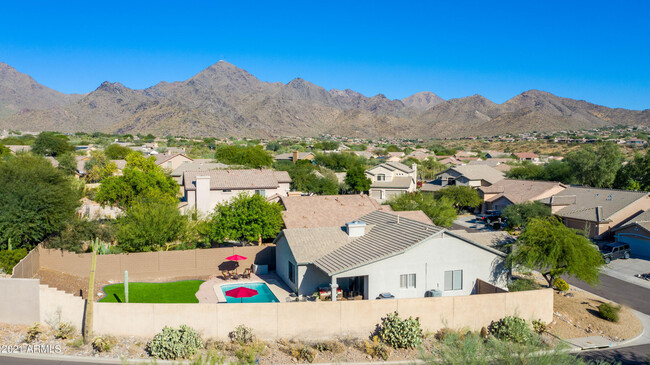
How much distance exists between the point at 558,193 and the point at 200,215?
38701 mm

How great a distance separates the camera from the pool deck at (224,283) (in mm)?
25344

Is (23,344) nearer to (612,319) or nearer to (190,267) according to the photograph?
Result: (190,267)

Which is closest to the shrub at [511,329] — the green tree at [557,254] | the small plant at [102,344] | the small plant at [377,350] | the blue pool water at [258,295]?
the green tree at [557,254]

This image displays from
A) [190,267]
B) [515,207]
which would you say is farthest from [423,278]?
[515,207]

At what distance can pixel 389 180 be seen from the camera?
68750 mm

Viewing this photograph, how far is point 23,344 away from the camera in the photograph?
757 inches

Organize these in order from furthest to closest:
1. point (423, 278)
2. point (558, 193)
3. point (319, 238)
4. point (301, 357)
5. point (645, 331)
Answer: point (558, 193) → point (319, 238) → point (423, 278) → point (645, 331) → point (301, 357)

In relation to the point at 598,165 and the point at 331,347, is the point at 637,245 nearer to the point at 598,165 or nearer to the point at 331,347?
the point at 598,165

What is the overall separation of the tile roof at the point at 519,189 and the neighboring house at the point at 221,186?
87.4 feet

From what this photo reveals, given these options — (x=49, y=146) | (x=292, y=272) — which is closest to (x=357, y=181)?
(x=292, y=272)

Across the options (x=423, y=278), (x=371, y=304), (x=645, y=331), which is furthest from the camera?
(x=423, y=278)

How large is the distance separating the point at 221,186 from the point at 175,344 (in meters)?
27.7

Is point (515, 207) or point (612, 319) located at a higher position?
point (515, 207)

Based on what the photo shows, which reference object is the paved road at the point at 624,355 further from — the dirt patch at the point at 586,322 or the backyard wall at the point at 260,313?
the backyard wall at the point at 260,313
